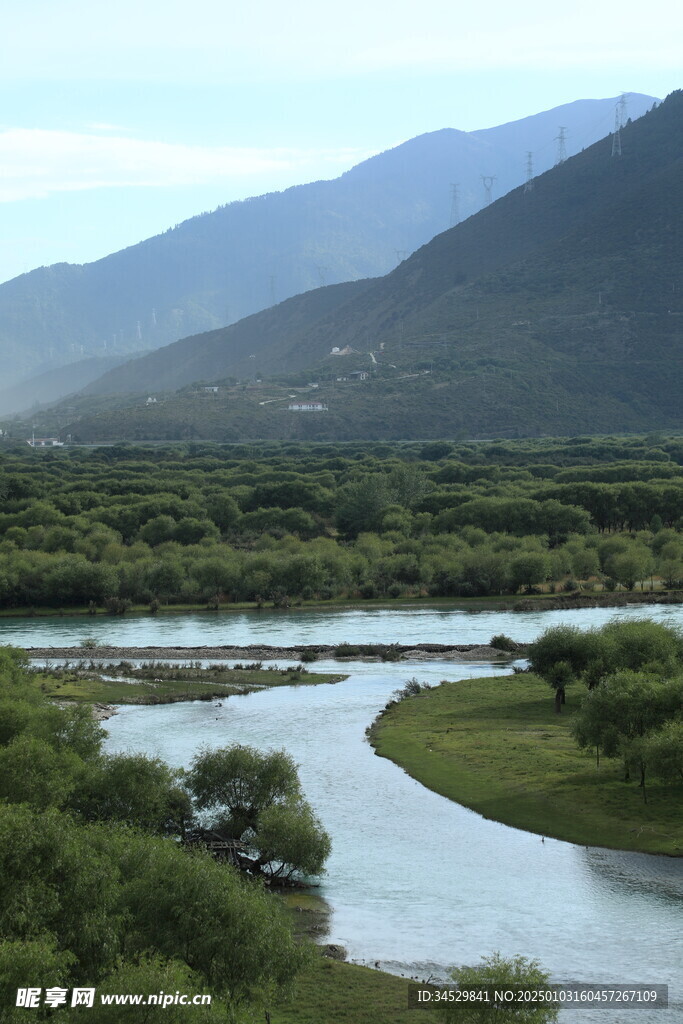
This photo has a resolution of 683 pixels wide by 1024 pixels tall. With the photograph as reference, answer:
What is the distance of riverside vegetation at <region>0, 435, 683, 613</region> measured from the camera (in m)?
87.9

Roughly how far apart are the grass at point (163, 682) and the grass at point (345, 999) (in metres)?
29.3

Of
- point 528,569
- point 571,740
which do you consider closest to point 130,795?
point 571,740

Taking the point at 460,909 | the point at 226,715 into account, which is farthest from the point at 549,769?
the point at 226,715

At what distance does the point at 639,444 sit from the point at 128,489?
244 ft

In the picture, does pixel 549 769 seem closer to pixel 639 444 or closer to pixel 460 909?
pixel 460 909

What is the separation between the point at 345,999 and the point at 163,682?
3536 centimetres

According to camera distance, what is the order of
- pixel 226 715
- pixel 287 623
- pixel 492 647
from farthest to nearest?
pixel 287 623, pixel 492 647, pixel 226 715

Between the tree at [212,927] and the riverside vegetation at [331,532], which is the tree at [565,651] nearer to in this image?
the tree at [212,927]

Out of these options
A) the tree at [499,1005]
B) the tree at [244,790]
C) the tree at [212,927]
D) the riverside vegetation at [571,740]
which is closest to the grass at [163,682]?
the riverside vegetation at [571,740]

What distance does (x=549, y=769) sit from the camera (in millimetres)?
42562

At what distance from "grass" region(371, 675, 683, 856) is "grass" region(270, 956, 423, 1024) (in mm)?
10737

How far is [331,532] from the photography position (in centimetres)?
11294

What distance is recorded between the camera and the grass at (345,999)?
2548cm

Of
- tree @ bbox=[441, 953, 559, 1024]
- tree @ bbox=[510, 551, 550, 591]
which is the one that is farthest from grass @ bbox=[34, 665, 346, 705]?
tree @ bbox=[441, 953, 559, 1024]
